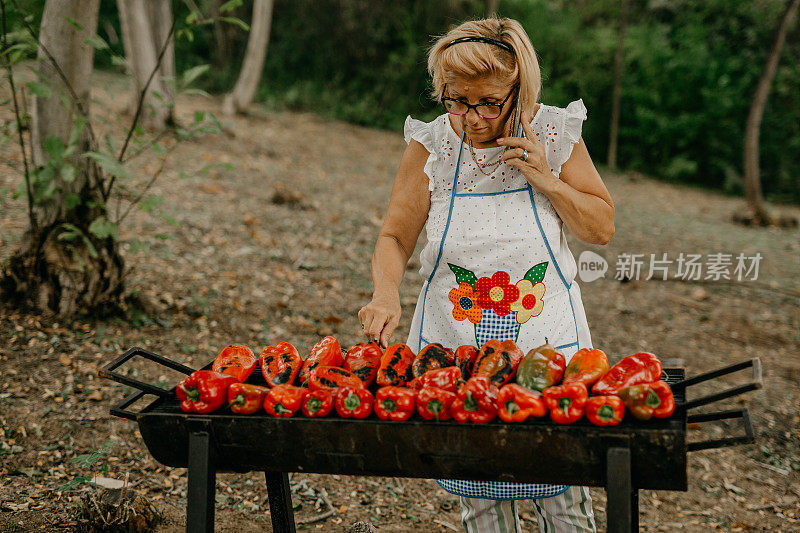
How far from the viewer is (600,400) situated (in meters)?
1.79

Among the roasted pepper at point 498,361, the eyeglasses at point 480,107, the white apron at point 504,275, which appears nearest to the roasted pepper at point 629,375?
the roasted pepper at point 498,361

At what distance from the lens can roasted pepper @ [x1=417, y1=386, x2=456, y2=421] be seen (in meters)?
1.85

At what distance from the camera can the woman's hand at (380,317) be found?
226 centimetres

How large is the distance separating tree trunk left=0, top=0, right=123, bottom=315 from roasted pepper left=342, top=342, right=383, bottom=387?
2393 millimetres

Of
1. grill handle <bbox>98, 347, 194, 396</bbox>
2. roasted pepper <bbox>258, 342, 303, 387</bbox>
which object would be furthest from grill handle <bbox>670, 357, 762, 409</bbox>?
grill handle <bbox>98, 347, 194, 396</bbox>

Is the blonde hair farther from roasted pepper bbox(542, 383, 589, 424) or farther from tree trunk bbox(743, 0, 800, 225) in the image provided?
tree trunk bbox(743, 0, 800, 225)

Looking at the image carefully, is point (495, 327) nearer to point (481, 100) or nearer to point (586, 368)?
point (586, 368)

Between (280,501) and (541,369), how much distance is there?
3.82 feet

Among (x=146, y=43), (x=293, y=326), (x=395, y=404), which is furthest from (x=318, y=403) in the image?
(x=146, y=43)

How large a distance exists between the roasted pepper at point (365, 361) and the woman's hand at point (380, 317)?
0.04m

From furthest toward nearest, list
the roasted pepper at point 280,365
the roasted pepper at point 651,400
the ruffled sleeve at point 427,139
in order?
the ruffled sleeve at point 427,139 → the roasted pepper at point 280,365 → the roasted pepper at point 651,400

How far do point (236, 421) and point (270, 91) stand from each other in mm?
15473

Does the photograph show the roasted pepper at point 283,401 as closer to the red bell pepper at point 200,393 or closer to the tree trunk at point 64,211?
the red bell pepper at point 200,393

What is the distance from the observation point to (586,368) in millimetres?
2016
